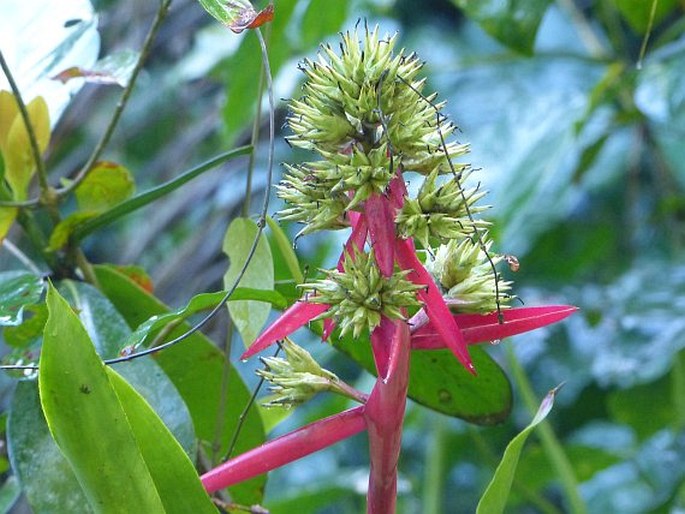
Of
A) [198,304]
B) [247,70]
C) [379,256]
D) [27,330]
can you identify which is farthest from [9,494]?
[247,70]

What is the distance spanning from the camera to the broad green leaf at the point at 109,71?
0.56 m

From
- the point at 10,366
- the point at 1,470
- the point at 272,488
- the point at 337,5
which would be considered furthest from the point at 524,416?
the point at 10,366

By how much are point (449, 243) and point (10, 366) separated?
0.20m

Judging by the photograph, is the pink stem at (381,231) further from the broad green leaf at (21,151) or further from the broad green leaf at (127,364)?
the broad green leaf at (21,151)

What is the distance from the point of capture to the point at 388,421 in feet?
1.15

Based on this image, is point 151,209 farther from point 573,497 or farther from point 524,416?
point 573,497

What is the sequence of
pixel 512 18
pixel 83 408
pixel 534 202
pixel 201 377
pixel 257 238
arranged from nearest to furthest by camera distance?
pixel 83 408, pixel 257 238, pixel 201 377, pixel 512 18, pixel 534 202

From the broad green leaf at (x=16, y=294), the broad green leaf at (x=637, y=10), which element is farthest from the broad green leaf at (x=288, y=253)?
the broad green leaf at (x=637, y=10)

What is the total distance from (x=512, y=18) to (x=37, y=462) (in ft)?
1.87

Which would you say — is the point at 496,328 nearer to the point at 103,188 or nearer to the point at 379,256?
the point at 379,256

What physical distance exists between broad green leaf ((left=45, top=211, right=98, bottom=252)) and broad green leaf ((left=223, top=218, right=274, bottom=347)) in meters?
0.10

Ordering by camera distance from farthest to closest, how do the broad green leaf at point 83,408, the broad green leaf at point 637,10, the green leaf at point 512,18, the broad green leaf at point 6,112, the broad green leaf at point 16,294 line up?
1. the broad green leaf at point 637,10
2. the green leaf at point 512,18
3. the broad green leaf at point 6,112
4. the broad green leaf at point 16,294
5. the broad green leaf at point 83,408

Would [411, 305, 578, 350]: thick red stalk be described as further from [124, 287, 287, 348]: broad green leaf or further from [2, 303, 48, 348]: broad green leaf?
[2, 303, 48, 348]: broad green leaf

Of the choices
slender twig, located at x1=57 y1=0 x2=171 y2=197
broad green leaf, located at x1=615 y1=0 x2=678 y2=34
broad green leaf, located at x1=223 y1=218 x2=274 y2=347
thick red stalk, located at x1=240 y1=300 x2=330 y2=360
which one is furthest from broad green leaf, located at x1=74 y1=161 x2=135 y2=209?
broad green leaf, located at x1=615 y1=0 x2=678 y2=34
